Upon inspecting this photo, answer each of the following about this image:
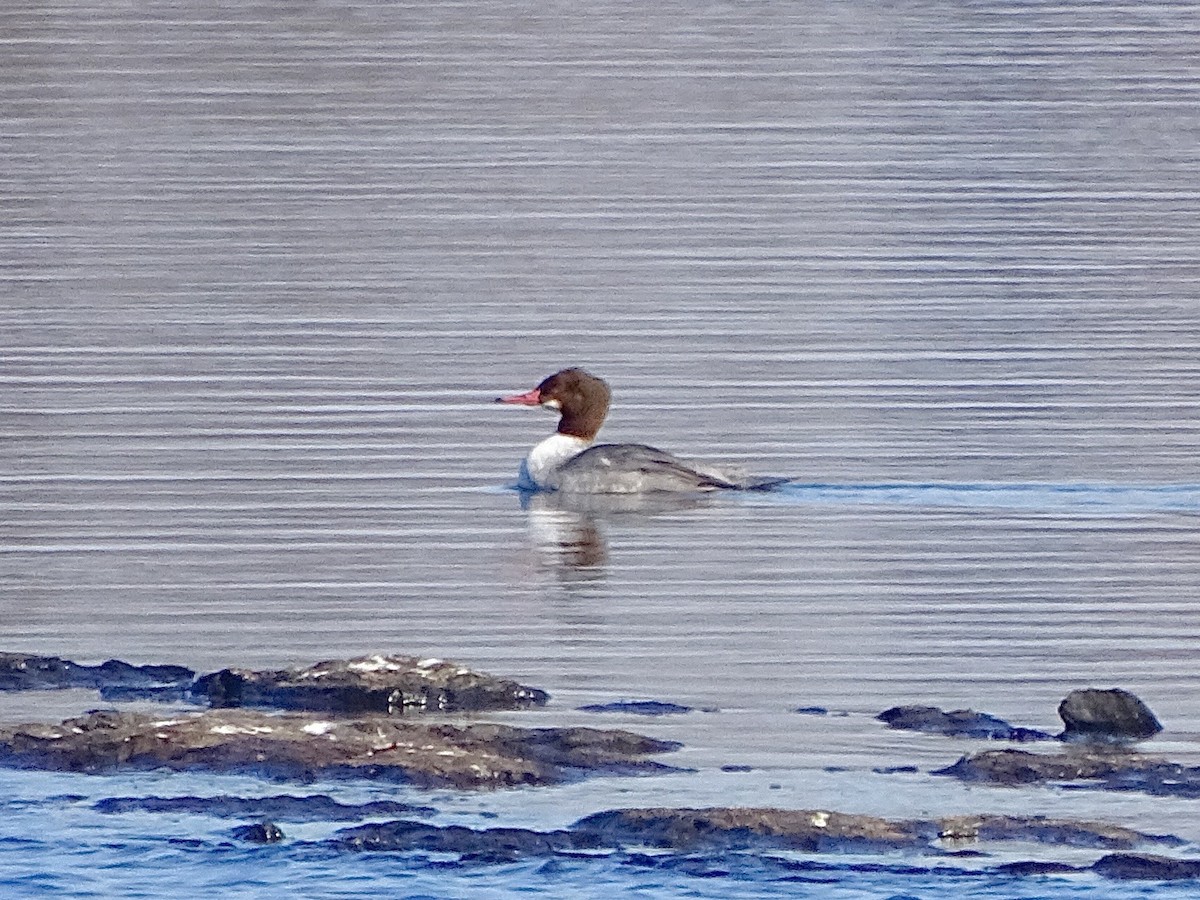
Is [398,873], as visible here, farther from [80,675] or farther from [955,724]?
[80,675]


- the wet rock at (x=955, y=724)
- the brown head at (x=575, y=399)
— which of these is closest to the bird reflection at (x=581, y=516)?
the brown head at (x=575, y=399)

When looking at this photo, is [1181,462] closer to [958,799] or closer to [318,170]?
[958,799]

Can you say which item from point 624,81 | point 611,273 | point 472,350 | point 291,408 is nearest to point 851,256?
point 611,273

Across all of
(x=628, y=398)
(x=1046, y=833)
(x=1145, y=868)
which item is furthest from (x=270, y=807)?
(x=628, y=398)

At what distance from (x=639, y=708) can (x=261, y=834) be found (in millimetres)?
2229

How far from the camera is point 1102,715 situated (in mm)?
11531

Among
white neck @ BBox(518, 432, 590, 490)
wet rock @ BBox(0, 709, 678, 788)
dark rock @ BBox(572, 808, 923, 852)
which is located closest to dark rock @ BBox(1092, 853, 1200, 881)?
dark rock @ BBox(572, 808, 923, 852)

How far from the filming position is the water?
1248cm

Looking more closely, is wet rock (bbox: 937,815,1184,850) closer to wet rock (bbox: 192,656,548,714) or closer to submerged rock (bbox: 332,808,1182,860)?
submerged rock (bbox: 332,808,1182,860)

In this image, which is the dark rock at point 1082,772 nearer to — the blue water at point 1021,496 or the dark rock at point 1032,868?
the dark rock at point 1032,868

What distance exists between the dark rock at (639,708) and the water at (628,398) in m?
0.11

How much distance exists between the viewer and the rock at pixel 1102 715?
1152 cm

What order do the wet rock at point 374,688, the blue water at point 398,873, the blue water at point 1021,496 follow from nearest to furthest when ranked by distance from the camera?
the blue water at point 398,873
the wet rock at point 374,688
the blue water at point 1021,496

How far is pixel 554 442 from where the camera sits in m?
18.4
